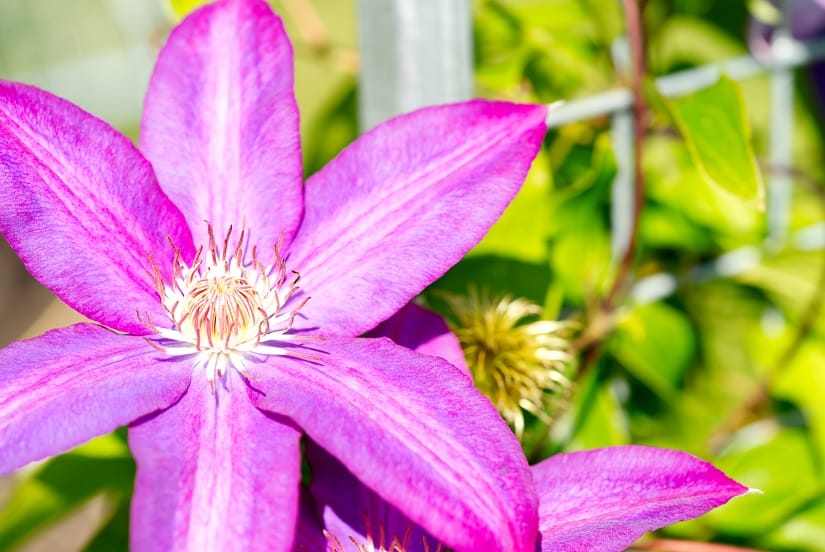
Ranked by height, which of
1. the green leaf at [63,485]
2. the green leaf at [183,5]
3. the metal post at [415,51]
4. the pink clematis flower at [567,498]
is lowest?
the green leaf at [63,485]

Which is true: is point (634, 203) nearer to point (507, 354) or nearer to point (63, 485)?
point (507, 354)

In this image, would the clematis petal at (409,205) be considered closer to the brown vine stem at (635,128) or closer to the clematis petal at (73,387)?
the clematis petal at (73,387)

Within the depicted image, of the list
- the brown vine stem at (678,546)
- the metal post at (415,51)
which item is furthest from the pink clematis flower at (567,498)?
the metal post at (415,51)

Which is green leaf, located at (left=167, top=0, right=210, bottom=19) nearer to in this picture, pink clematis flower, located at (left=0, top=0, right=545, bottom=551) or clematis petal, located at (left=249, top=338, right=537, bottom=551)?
pink clematis flower, located at (left=0, top=0, right=545, bottom=551)

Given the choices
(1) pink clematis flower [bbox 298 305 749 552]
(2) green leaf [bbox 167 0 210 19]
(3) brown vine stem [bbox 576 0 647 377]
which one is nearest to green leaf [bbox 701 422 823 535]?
(3) brown vine stem [bbox 576 0 647 377]

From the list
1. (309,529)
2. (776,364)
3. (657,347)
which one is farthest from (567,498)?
(776,364)

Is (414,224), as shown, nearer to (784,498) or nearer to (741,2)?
(784,498)

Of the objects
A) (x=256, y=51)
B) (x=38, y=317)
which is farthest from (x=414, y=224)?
(x=38, y=317)
